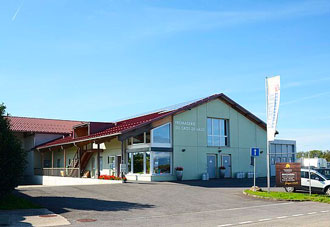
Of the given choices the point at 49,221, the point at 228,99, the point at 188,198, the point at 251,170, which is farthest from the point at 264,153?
the point at 49,221

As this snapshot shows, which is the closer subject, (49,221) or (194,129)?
(49,221)

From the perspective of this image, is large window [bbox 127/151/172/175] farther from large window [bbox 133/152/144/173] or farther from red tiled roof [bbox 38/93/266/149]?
red tiled roof [bbox 38/93/266/149]

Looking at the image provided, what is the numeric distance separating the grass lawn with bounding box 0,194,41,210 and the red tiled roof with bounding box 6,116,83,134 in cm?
2889

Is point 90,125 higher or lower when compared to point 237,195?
higher

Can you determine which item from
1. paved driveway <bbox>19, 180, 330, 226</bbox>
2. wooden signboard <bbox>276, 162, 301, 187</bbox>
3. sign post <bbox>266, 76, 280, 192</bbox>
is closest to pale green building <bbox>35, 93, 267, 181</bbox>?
paved driveway <bbox>19, 180, 330, 226</bbox>

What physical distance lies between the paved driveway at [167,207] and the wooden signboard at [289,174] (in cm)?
243

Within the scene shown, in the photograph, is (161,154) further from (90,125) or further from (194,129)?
(90,125)

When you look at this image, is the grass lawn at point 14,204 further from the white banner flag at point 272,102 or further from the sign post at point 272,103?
the white banner flag at point 272,102

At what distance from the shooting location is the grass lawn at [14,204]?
592 inches

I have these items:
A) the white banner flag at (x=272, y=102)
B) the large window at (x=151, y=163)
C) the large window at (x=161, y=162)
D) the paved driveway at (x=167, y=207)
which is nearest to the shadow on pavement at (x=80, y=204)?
the paved driveway at (x=167, y=207)

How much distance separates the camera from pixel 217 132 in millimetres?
34344

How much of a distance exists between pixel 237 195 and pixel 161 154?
34.1 ft

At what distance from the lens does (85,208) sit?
1538cm

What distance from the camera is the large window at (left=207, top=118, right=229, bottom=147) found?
1328 inches
